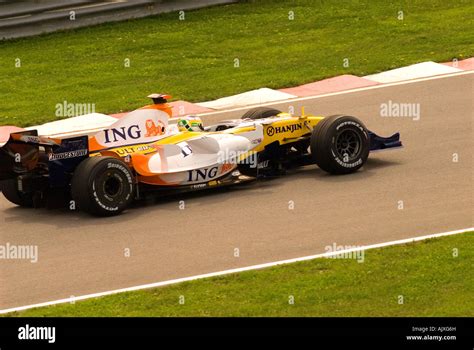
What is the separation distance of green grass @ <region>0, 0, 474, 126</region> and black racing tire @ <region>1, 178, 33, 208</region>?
4.76 metres

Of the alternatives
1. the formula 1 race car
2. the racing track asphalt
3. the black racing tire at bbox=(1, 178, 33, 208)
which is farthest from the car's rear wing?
the racing track asphalt

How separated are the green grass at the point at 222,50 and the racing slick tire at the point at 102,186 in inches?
225

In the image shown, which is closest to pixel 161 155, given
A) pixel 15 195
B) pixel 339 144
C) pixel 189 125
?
pixel 189 125

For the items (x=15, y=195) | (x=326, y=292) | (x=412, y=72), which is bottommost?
(x=326, y=292)

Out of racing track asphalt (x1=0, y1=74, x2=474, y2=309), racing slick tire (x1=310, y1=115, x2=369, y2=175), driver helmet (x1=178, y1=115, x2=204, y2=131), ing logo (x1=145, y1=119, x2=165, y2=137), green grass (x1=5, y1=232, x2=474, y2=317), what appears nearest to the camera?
green grass (x1=5, y1=232, x2=474, y2=317)

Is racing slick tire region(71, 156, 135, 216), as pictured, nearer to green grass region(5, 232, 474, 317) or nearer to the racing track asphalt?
the racing track asphalt

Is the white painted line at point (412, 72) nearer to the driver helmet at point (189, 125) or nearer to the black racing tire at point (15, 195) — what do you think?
the driver helmet at point (189, 125)

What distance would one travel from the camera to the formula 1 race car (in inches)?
590

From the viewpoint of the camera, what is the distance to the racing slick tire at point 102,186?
14.8 metres

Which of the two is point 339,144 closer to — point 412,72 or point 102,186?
point 102,186

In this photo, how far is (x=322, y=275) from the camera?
12.8 m

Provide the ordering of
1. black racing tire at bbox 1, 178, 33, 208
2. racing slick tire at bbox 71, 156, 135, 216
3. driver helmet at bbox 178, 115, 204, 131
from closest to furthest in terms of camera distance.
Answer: racing slick tire at bbox 71, 156, 135, 216
black racing tire at bbox 1, 178, 33, 208
driver helmet at bbox 178, 115, 204, 131

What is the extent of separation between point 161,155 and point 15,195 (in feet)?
5.79

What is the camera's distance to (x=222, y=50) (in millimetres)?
24125
